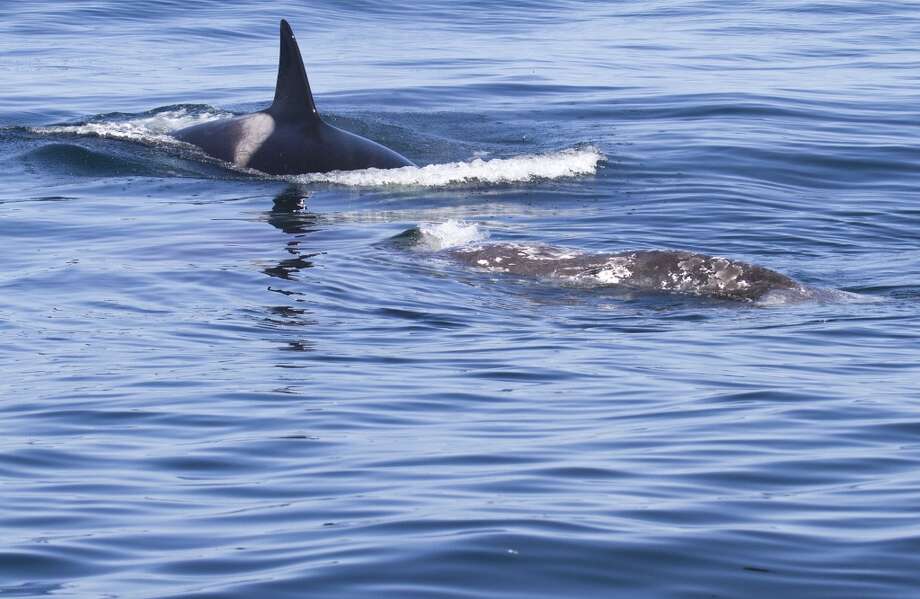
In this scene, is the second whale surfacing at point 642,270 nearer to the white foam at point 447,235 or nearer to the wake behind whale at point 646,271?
the wake behind whale at point 646,271

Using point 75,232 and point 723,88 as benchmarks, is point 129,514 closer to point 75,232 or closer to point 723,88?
point 75,232

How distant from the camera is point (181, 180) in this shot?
19266 mm

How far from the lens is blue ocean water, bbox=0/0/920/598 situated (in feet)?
21.7

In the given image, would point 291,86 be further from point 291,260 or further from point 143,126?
point 291,260

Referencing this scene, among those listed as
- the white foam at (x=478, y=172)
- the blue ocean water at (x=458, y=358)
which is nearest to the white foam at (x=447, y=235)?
the blue ocean water at (x=458, y=358)

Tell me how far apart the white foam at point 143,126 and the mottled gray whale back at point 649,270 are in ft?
25.4

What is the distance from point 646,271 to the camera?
13.8 metres

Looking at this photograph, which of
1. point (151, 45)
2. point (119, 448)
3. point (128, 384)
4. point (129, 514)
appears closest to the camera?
point (129, 514)

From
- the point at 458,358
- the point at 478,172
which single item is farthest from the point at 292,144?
the point at 458,358

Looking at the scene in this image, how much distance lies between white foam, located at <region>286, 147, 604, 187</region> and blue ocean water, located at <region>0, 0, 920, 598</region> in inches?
2.7

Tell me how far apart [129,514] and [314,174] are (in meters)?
12.5

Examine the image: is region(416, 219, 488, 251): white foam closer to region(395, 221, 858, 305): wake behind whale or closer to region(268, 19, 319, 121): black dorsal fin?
region(395, 221, 858, 305): wake behind whale

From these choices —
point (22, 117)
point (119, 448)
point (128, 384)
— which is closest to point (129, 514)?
point (119, 448)

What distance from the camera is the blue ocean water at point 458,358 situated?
6.62 meters
